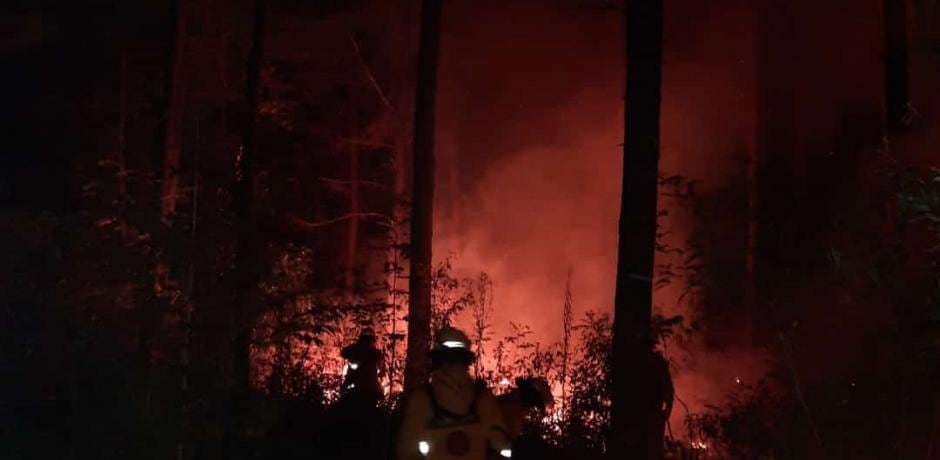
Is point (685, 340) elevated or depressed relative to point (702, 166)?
depressed

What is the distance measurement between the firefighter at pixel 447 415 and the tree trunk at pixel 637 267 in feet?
5.83

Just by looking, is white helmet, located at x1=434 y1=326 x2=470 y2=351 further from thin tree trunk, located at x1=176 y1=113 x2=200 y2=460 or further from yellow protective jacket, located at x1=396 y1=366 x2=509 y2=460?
thin tree trunk, located at x1=176 y1=113 x2=200 y2=460

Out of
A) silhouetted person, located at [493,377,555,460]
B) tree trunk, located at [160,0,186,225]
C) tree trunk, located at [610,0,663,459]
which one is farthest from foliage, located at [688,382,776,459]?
tree trunk, located at [160,0,186,225]

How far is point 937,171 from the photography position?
4.95 meters

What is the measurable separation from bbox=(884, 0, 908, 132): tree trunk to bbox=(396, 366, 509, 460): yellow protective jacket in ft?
22.5

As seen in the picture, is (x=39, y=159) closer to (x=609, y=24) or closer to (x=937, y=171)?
(x=609, y=24)

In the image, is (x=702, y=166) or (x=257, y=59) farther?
(x=702, y=166)

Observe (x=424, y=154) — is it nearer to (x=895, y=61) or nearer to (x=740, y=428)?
(x=895, y=61)

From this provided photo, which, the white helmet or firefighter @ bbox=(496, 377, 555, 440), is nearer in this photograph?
the white helmet

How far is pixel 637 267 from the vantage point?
6.87m

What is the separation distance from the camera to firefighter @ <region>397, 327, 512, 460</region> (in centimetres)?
512

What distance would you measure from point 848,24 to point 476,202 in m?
6.94

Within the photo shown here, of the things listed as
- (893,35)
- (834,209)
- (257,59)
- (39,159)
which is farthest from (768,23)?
(39,159)

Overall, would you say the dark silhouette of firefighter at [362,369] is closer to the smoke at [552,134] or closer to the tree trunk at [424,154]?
the tree trunk at [424,154]
